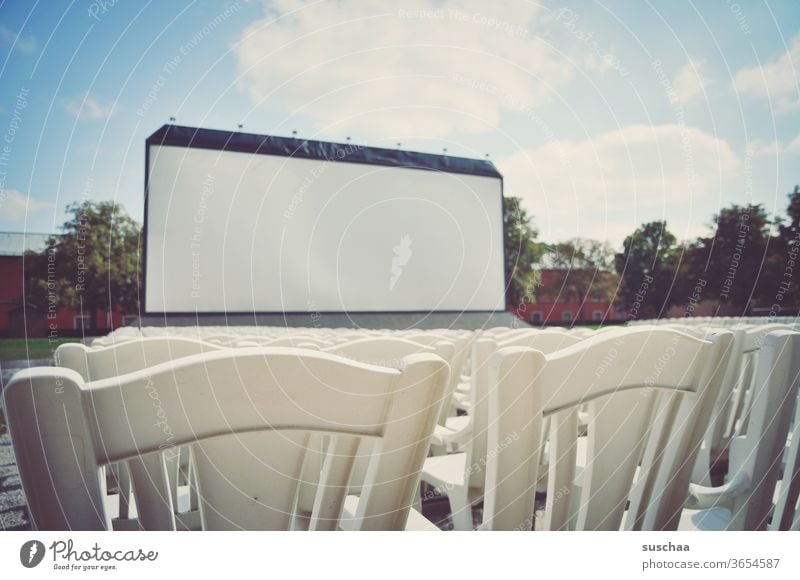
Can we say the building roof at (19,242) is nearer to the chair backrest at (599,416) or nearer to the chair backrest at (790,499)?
the chair backrest at (599,416)

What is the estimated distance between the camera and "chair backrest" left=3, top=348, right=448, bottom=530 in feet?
1.42

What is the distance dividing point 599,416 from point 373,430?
428mm

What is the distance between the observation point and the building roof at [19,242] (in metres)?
1.18

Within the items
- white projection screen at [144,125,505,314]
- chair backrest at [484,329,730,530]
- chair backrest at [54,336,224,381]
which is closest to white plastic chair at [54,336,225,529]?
chair backrest at [54,336,224,381]

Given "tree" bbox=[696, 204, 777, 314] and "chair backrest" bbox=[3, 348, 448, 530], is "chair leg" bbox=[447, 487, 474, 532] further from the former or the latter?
"tree" bbox=[696, 204, 777, 314]

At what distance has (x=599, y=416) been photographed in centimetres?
81

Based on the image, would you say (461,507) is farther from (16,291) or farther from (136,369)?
(16,291)

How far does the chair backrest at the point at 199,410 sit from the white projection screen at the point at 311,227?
9.66m

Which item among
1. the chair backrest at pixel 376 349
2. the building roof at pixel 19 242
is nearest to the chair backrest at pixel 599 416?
the chair backrest at pixel 376 349

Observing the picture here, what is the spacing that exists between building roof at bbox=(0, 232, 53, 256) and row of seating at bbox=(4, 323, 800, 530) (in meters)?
0.43

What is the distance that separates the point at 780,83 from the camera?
1335 millimetres
